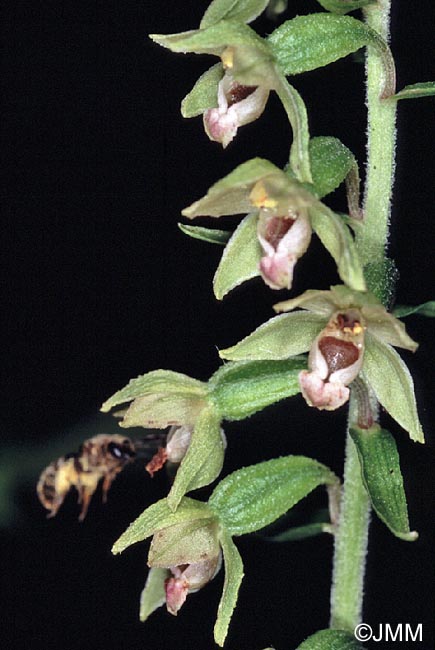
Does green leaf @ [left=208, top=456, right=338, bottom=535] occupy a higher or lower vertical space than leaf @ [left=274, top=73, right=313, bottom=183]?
lower

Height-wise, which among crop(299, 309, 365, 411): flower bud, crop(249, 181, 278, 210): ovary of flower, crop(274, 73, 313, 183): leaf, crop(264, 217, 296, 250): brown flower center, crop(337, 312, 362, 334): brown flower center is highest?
crop(274, 73, 313, 183): leaf

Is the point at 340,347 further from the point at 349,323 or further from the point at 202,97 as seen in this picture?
the point at 202,97

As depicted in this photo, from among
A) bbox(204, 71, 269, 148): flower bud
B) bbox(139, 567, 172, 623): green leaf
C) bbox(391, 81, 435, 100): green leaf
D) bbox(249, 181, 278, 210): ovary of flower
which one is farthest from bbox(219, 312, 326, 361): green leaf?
bbox(139, 567, 172, 623): green leaf

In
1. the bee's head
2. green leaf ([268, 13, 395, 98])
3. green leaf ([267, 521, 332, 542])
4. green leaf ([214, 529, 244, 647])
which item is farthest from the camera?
the bee's head

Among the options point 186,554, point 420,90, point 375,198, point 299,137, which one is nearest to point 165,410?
point 186,554

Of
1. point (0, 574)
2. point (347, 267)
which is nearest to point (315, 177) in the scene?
point (347, 267)

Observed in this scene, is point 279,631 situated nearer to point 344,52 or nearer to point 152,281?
point 152,281

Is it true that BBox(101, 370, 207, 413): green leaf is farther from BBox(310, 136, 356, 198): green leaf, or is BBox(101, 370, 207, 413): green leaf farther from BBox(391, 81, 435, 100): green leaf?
BBox(391, 81, 435, 100): green leaf

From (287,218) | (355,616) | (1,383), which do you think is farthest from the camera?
(1,383)
